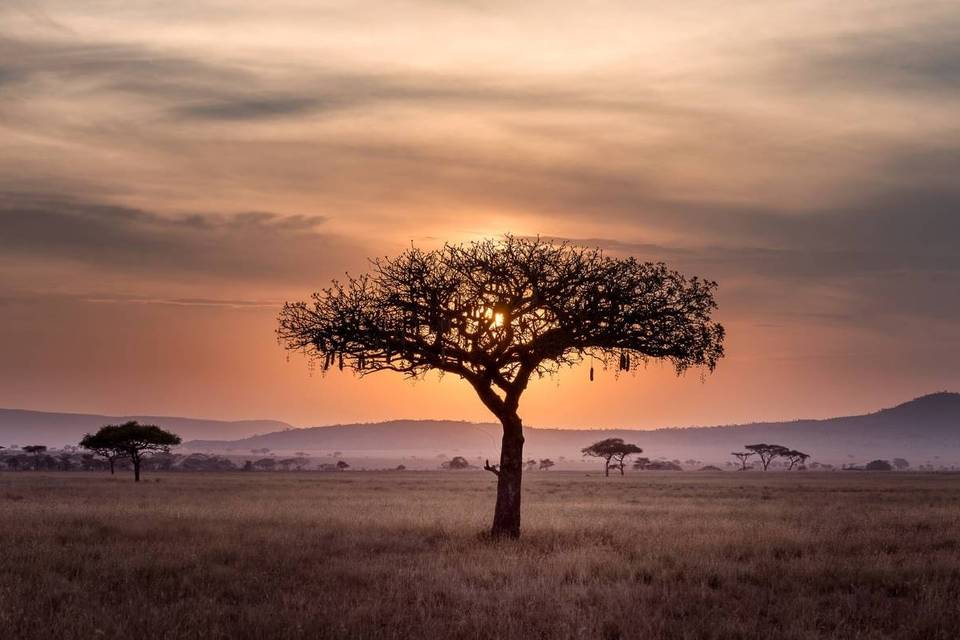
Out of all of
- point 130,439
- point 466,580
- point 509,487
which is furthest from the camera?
point 130,439

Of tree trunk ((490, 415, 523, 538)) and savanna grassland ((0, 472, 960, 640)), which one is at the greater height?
tree trunk ((490, 415, 523, 538))

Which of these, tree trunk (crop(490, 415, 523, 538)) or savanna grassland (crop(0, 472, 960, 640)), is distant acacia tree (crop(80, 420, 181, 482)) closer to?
savanna grassland (crop(0, 472, 960, 640))

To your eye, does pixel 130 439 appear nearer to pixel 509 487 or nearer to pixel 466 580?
pixel 509 487

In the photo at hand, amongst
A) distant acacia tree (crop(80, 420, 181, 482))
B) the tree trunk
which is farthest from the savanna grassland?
distant acacia tree (crop(80, 420, 181, 482))

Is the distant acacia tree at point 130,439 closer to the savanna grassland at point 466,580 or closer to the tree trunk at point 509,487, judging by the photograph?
the savanna grassland at point 466,580

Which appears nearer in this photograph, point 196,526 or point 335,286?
point 335,286

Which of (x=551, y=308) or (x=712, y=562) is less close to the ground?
(x=551, y=308)

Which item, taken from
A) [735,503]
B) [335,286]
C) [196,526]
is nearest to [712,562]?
[335,286]

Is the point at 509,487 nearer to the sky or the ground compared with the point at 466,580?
nearer to the sky

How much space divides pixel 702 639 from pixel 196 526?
21.4 m

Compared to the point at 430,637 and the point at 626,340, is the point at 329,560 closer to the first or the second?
the point at 430,637

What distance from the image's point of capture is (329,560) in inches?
899

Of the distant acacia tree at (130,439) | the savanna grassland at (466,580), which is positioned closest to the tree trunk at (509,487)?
the savanna grassland at (466,580)

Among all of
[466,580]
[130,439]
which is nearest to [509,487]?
[466,580]
